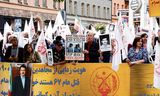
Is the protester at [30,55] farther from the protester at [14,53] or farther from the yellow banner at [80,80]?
the yellow banner at [80,80]

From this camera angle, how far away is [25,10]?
2232 inches

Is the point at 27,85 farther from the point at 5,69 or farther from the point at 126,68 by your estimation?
the point at 126,68

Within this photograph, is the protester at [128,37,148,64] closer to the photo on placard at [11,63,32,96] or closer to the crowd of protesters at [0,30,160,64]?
the crowd of protesters at [0,30,160,64]

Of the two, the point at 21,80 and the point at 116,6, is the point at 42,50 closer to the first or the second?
the point at 21,80

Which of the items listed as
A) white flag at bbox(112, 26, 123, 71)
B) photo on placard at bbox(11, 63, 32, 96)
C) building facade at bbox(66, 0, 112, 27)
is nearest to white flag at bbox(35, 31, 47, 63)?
photo on placard at bbox(11, 63, 32, 96)

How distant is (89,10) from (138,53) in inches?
2654

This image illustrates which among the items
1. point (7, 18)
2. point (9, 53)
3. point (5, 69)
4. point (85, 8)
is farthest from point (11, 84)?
point (85, 8)

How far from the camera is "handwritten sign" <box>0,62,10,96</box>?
40.4 ft

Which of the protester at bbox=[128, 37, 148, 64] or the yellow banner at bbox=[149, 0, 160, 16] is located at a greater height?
the yellow banner at bbox=[149, 0, 160, 16]

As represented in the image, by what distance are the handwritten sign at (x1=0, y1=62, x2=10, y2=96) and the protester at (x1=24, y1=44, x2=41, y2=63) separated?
462 millimetres

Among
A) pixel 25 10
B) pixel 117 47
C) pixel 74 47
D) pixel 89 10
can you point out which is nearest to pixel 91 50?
pixel 74 47

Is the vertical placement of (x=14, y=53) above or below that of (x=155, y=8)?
below

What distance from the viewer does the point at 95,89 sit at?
1128 centimetres

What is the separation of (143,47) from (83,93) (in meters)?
1.45
